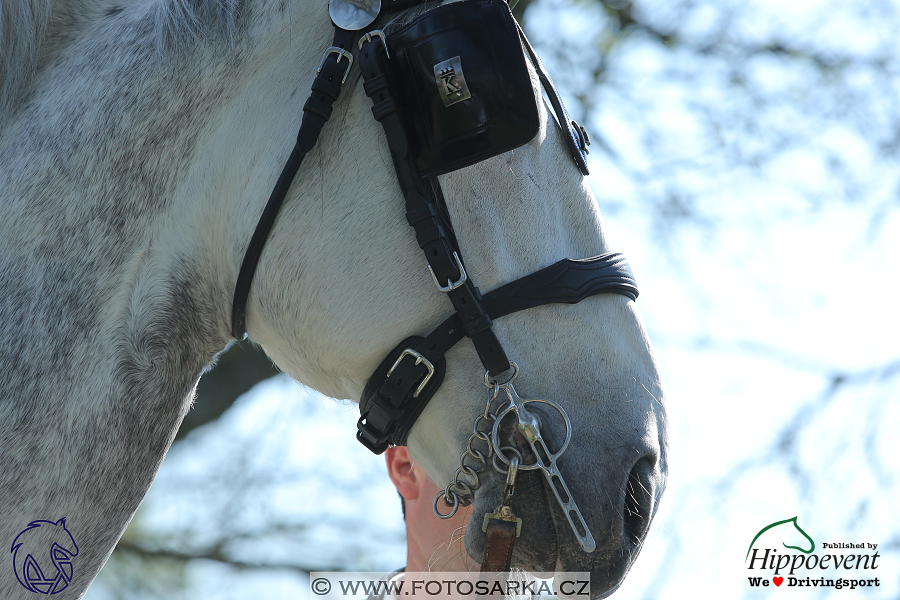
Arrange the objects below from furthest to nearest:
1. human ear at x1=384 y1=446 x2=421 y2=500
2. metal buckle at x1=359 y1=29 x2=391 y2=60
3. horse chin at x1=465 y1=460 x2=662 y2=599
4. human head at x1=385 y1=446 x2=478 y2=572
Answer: human ear at x1=384 y1=446 x2=421 y2=500 → human head at x1=385 y1=446 x2=478 y2=572 → metal buckle at x1=359 y1=29 x2=391 y2=60 → horse chin at x1=465 y1=460 x2=662 y2=599

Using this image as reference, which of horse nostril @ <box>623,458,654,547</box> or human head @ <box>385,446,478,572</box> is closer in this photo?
horse nostril @ <box>623,458,654,547</box>

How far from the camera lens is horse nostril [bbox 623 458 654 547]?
4.34 ft

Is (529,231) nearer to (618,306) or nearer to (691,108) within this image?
(618,306)

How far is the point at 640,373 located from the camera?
138 cm

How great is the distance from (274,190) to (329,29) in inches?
14.7

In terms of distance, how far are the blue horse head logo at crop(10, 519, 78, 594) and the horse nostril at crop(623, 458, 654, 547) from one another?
1.06 metres

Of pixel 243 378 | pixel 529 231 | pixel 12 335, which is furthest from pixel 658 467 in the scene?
pixel 243 378

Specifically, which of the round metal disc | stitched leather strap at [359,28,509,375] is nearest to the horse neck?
the round metal disc

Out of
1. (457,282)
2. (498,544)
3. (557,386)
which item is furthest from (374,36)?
(498,544)

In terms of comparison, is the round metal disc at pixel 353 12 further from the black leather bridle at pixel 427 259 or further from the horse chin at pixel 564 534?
the horse chin at pixel 564 534

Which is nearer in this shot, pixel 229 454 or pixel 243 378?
pixel 243 378

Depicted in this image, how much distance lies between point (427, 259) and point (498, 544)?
55 centimetres

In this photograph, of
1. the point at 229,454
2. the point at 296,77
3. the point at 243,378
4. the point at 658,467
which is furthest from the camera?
the point at 229,454

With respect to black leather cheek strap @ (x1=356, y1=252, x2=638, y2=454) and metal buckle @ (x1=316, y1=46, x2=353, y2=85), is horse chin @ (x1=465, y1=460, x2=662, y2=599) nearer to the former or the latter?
black leather cheek strap @ (x1=356, y1=252, x2=638, y2=454)
